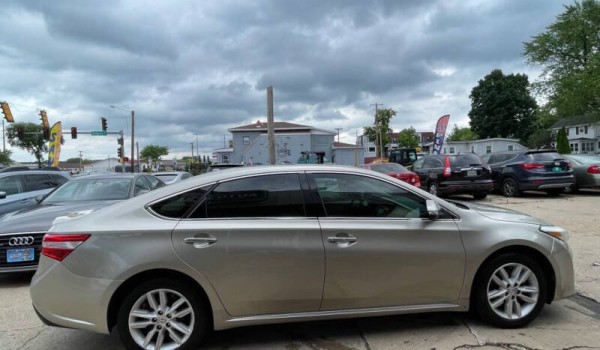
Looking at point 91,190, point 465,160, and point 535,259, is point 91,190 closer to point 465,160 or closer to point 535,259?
point 535,259

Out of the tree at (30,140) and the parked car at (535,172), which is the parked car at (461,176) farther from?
the tree at (30,140)

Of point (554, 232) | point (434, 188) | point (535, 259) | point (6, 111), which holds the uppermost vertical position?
point (6, 111)

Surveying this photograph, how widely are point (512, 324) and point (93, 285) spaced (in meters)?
3.57

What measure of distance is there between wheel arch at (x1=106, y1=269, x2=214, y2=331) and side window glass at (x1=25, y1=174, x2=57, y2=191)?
764 centimetres

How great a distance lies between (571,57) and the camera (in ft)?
138

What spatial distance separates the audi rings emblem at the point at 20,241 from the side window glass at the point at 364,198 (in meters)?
4.22

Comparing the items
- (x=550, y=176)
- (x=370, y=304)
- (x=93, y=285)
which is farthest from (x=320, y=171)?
(x=550, y=176)

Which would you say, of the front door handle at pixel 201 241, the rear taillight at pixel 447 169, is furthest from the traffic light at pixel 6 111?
the front door handle at pixel 201 241

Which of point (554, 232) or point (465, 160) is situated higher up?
→ point (465, 160)

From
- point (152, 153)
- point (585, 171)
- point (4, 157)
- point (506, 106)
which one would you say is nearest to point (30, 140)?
point (4, 157)

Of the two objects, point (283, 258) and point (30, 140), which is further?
point (30, 140)

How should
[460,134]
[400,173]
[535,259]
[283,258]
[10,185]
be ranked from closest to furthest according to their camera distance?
[283,258]
[535,259]
[10,185]
[400,173]
[460,134]

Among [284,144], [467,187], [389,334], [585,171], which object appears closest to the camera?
[389,334]

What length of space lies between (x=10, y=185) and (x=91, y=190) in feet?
9.88
